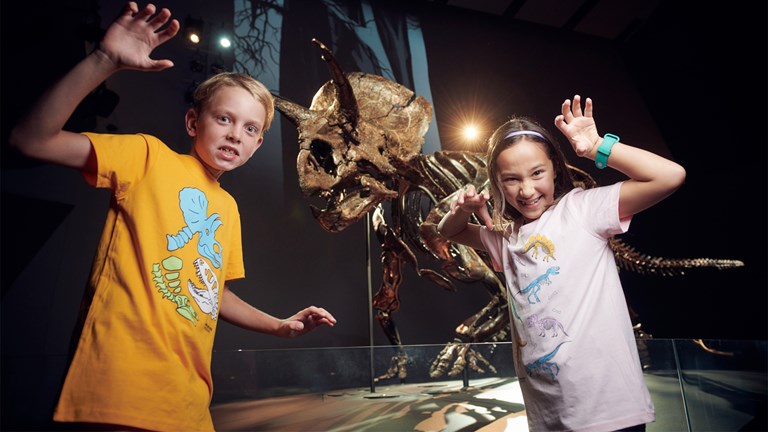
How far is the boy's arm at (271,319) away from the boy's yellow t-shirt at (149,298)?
119mm

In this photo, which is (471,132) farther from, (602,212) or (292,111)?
(602,212)

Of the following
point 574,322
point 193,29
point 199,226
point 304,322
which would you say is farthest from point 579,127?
point 193,29

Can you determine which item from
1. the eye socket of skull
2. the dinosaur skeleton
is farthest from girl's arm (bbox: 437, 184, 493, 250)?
the eye socket of skull

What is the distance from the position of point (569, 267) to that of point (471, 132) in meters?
2.81

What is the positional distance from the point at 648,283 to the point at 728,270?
498mm

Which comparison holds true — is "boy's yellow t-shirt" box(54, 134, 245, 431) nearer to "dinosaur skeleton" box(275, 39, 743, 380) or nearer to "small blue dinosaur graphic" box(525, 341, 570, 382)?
"small blue dinosaur graphic" box(525, 341, 570, 382)

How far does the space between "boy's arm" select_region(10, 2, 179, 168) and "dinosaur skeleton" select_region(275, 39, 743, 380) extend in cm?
124

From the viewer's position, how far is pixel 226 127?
3.45 ft

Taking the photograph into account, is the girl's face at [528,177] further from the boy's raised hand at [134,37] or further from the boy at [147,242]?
the boy's raised hand at [134,37]

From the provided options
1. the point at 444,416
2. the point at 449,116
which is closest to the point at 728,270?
the point at 449,116

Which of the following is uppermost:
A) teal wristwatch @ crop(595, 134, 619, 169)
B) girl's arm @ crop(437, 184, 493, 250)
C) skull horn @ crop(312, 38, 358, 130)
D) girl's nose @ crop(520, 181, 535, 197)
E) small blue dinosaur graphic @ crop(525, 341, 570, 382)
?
skull horn @ crop(312, 38, 358, 130)

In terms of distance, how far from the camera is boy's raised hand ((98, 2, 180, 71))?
2.76 ft

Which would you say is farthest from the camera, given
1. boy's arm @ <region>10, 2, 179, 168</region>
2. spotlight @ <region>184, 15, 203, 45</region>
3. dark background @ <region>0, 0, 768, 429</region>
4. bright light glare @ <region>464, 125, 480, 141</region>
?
bright light glare @ <region>464, 125, 480, 141</region>

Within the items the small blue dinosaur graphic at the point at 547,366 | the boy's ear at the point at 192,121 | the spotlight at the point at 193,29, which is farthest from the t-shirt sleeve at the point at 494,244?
the spotlight at the point at 193,29
